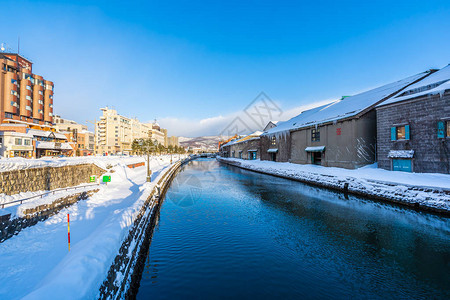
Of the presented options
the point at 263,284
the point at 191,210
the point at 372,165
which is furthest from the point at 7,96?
Result: the point at 372,165

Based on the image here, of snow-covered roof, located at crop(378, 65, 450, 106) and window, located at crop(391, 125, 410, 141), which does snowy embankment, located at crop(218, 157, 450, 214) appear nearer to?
window, located at crop(391, 125, 410, 141)

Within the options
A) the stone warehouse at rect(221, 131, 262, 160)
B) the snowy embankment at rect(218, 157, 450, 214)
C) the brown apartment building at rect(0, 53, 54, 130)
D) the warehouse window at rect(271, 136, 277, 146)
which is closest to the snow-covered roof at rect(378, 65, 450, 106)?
the snowy embankment at rect(218, 157, 450, 214)

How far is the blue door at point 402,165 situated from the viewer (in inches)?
782

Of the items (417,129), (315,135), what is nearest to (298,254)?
(417,129)

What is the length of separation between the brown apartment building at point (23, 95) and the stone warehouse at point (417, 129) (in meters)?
73.5

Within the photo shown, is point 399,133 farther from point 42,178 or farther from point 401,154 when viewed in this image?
point 42,178

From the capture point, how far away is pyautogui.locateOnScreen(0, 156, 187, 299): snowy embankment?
4.31m

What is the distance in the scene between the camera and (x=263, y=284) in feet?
23.6

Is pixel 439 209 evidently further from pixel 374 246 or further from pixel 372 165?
pixel 372 165

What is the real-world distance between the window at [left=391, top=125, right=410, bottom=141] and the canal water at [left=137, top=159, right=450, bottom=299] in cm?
819

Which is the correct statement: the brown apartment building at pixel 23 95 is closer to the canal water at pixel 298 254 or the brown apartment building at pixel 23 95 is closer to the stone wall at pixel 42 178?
the stone wall at pixel 42 178

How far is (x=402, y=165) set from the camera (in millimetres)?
20391

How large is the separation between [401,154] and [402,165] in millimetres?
1115

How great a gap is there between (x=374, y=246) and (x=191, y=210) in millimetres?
11388
